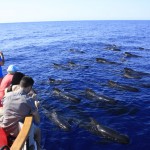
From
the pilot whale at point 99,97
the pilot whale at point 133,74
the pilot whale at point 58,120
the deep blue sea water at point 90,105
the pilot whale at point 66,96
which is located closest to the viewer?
the deep blue sea water at point 90,105

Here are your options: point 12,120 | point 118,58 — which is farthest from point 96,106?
point 118,58

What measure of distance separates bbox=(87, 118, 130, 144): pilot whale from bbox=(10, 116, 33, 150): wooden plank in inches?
269

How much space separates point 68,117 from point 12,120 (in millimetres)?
8473

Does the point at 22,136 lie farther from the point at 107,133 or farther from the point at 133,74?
the point at 133,74

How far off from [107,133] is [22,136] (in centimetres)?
810

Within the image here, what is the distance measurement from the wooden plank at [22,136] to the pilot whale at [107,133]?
269 inches

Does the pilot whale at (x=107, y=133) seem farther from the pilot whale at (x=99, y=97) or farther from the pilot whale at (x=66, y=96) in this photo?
the pilot whale at (x=66, y=96)

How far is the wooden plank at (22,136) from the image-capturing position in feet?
Answer: 21.3

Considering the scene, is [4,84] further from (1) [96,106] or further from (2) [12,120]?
(1) [96,106]

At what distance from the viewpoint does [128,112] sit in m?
18.0

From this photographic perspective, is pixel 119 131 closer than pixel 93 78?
Yes

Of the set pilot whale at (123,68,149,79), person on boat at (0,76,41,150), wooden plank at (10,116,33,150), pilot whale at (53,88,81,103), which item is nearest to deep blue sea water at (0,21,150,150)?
pilot whale at (53,88,81,103)

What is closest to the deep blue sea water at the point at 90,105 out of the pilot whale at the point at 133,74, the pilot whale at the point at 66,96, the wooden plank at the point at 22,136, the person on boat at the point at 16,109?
the pilot whale at the point at 66,96

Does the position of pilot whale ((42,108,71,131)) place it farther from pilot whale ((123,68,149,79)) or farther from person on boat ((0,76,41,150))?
pilot whale ((123,68,149,79))
